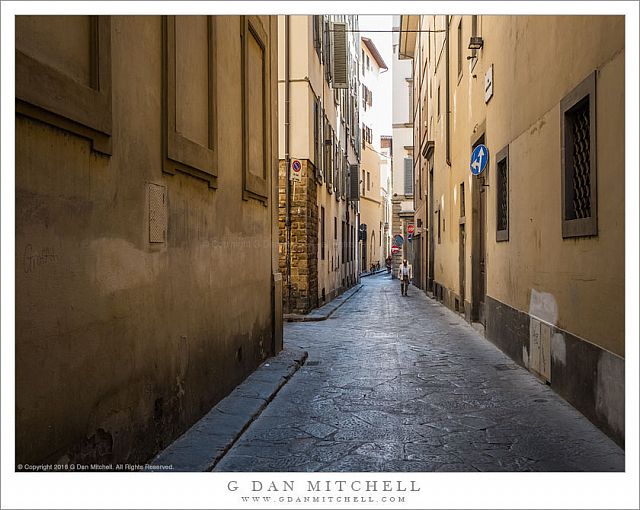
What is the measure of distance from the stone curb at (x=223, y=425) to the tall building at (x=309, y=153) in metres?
7.65

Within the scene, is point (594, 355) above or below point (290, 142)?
below

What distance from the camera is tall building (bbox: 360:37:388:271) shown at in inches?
1810

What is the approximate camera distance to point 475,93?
13.6 meters

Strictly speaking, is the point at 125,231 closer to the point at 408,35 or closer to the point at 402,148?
the point at 408,35

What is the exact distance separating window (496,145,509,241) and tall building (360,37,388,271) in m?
29.5

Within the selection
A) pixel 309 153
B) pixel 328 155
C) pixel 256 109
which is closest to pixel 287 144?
pixel 309 153

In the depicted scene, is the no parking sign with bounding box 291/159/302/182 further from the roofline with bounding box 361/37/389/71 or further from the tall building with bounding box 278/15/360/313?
the roofline with bounding box 361/37/389/71

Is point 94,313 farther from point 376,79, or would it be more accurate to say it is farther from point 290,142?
point 376,79

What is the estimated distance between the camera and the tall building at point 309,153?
16.4m

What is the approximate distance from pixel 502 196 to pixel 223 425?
21.4 ft

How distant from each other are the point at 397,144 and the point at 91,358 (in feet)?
127

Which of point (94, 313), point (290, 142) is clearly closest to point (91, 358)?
point (94, 313)

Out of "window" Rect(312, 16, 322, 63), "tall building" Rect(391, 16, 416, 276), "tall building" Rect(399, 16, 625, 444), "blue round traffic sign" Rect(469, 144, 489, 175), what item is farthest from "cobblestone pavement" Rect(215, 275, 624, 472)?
"tall building" Rect(391, 16, 416, 276)

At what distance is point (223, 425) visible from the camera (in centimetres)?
600
